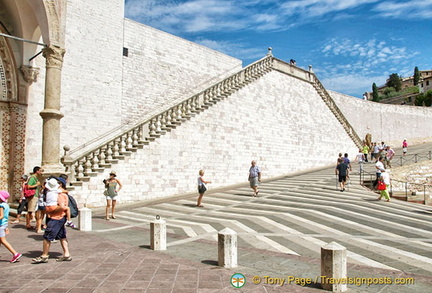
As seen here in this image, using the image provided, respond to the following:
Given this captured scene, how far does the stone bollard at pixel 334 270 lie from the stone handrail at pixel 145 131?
1031 centimetres

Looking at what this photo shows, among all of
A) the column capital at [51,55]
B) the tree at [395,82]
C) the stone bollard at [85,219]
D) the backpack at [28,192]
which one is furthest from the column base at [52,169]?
the tree at [395,82]

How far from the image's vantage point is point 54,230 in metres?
5.82

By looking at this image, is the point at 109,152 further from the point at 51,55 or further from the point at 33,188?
the point at 51,55

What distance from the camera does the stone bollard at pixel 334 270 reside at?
4.40 metres

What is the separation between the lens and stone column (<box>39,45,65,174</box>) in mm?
10469

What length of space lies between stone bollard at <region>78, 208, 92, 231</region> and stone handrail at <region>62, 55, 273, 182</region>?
3809 millimetres

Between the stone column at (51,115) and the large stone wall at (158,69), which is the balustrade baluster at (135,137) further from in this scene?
the stone column at (51,115)

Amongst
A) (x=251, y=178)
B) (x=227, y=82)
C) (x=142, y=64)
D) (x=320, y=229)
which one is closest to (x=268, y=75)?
(x=227, y=82)

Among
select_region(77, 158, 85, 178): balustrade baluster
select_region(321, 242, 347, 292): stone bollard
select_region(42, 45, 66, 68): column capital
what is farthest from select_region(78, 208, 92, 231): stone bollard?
select_region(321, 242, 347, 292): stone bollard

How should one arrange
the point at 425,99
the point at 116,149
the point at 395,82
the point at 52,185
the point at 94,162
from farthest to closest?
1. the point at 395,82
2. the point at 425,99
3. the point at 116,149
4. the point at 94,162
5. the point at 52,185

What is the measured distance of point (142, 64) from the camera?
61.9 feet

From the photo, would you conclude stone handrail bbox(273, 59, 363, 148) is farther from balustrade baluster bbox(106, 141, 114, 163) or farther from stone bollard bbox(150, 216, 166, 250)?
stone bollard bbox(150, 216, 166, 250)

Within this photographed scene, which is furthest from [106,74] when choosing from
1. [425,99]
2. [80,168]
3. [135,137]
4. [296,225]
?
[425,99]

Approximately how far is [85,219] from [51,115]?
392cm
